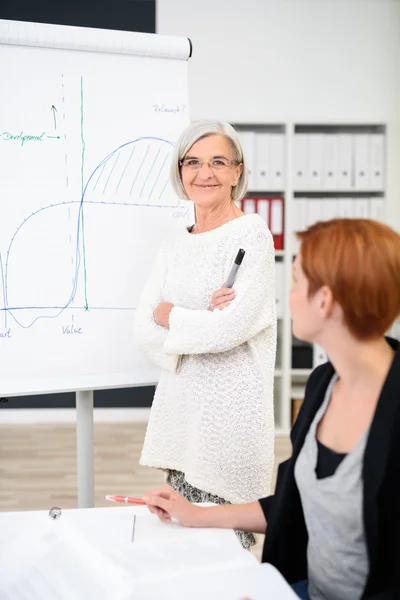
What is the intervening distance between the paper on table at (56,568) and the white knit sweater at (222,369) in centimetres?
72

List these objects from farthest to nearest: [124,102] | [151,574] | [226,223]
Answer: [124,102]
[226,223]
[151,574]

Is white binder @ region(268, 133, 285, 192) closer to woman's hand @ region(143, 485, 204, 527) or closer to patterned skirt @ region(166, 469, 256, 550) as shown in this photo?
patterned skirt @ region(166, 469, 256, 550)

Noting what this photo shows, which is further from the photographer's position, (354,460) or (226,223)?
(226,223)

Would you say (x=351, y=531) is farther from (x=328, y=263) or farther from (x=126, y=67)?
(x=126, y=67)

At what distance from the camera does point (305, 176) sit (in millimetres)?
4438

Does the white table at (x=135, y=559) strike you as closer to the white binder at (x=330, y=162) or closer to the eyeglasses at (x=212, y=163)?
the eyeglasses at (x=212, y=163)

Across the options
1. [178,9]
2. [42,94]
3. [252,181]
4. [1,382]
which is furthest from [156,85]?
[178,9]

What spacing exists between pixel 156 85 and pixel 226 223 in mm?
567

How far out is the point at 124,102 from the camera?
2092 mm

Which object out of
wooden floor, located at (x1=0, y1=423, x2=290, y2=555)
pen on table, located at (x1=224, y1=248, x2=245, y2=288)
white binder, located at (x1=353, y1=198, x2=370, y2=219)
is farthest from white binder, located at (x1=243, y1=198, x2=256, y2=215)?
pen on table, located at (x1=224, y1=248, x2=245, y2=288)

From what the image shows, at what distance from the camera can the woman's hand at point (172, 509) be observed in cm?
117

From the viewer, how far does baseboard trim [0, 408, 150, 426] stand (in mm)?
4594

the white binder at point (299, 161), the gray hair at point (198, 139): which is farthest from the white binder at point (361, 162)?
the gray hair at point (198, 139)

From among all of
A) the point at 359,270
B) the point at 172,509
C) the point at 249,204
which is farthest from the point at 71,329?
the point at 249,204
